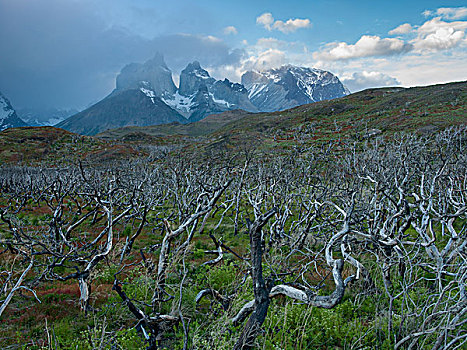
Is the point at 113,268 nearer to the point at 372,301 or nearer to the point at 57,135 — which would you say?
the point at 372,301

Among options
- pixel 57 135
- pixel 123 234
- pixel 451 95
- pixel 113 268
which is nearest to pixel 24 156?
pixel 57 135

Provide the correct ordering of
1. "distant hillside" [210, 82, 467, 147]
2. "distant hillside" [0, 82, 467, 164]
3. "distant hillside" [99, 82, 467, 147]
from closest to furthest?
"distant hillside" [210, 82, 467, 147]
"distant hillside" [99, 82, 467, 147]
"distant hillside" [0, 82, 467, 164]

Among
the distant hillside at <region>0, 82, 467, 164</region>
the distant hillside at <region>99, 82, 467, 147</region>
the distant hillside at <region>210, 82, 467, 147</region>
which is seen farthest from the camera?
the distant hillside at <region>0, 82, 467, 164</region>

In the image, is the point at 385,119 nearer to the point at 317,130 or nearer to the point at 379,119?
the point at 379,119

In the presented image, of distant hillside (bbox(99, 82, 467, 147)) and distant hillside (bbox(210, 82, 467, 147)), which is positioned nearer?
distant hillside (bbox(210, 82, 467, 147))

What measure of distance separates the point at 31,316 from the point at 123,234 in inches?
331

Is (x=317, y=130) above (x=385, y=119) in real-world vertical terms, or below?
above

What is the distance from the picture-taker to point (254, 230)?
360 centimetres

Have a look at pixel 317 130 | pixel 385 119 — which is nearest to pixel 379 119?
pixel 385 119

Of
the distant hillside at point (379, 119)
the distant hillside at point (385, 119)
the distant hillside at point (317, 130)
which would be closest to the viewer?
the distant hillside at point (385, 119)

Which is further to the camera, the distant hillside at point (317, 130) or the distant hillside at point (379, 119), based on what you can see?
the distant hillside at point (317, 130)

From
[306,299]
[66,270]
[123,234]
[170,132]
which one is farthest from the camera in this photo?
[170,132]

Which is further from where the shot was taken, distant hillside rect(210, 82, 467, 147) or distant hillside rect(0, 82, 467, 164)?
distant hillside rect(0, 82, 467, 164)

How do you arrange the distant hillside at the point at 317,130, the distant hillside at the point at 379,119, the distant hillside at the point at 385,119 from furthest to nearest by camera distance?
the distant hillside at the point at 317,130 < the distant hillside at the point at 379,119 < the distant hillside at the point at 385,119
